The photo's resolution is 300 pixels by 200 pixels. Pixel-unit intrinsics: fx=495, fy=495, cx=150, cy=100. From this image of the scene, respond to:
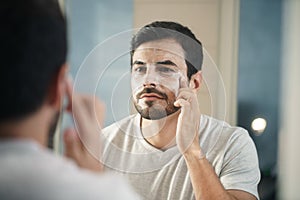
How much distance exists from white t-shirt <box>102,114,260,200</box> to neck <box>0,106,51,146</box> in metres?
0.69

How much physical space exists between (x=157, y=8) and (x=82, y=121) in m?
0.67

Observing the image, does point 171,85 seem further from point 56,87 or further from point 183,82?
point 56,87

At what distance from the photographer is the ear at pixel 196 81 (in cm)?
135

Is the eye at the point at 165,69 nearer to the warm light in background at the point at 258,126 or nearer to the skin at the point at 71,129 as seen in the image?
the warm light in background at the point at 258,126

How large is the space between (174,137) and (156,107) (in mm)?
96

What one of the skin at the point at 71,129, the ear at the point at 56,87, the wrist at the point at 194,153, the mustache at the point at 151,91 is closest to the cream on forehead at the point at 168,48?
the mustache at the point at 151,91

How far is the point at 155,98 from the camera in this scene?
1339 millimetres

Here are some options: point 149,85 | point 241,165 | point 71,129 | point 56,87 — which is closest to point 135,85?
point 149,85

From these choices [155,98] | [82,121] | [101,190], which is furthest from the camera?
[155,98]

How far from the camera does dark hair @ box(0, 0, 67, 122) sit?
1.93 ft

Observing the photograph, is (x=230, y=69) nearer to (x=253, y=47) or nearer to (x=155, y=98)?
(x=253, y=47)

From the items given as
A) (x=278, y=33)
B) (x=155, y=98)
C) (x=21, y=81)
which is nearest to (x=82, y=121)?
(x=21, y=81)

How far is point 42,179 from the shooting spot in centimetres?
55

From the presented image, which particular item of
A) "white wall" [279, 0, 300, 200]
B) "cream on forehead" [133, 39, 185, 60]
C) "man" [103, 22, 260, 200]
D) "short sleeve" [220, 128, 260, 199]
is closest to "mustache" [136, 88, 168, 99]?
"man" [103, 22, 260, 200]
